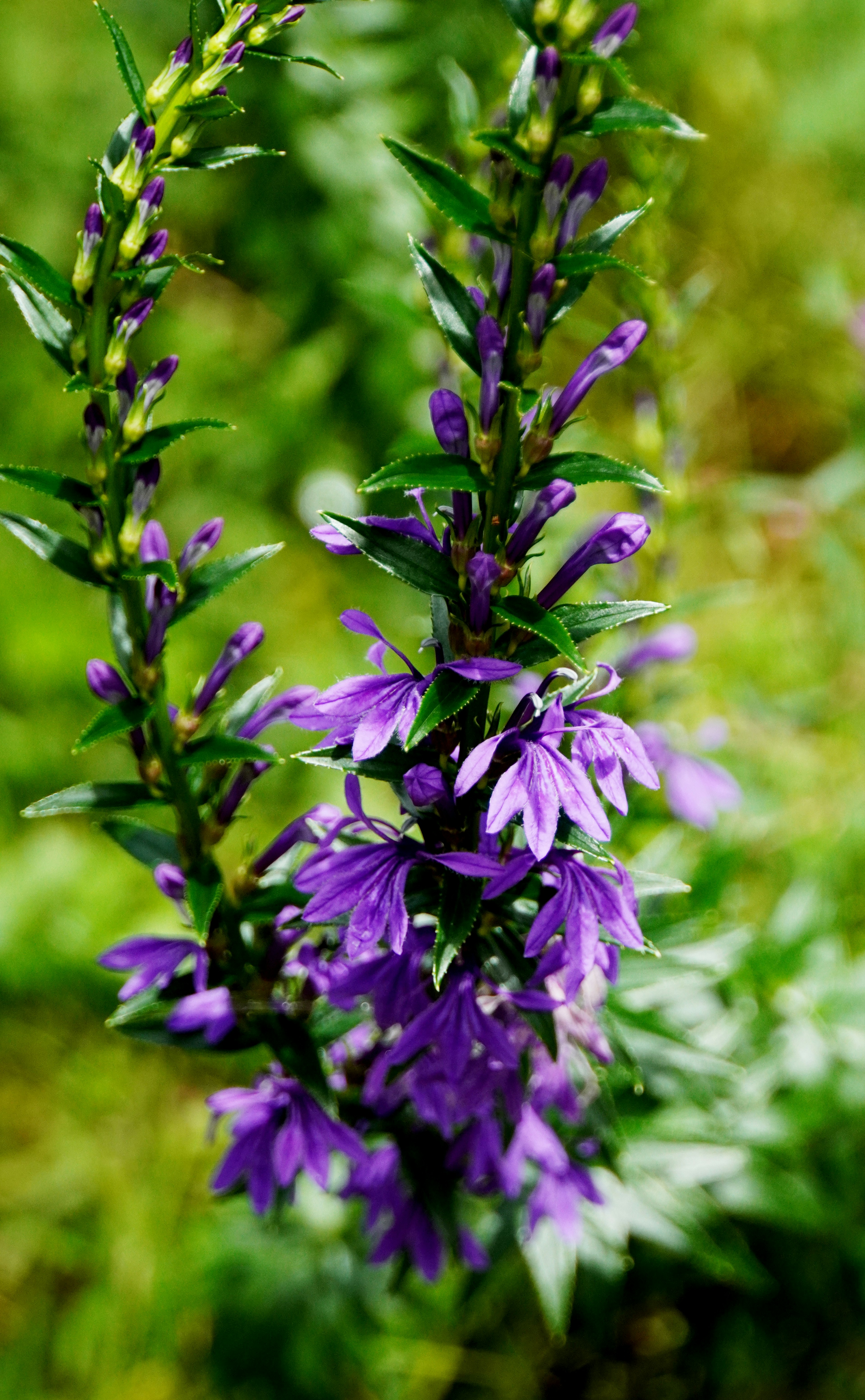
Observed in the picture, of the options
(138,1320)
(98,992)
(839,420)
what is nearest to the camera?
(138,1320)

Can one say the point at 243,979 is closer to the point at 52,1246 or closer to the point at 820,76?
the point at 52,1246

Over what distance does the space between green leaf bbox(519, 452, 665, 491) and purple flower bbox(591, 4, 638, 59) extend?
0.38 m

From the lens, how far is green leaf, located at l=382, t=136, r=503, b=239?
101cm

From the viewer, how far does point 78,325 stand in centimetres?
130

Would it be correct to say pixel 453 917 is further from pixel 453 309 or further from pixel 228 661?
pixel 453 309

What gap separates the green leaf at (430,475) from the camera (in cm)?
102

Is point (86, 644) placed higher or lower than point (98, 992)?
higher

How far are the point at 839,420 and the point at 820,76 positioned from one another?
149cm

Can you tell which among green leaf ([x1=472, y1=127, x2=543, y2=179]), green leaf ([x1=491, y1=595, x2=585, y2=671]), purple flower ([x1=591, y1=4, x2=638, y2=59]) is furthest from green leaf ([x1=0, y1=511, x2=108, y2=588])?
purple flower ([x1=591, y1=4, x2=638, y2=59])

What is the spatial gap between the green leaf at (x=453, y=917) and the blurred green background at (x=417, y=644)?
1.98ft

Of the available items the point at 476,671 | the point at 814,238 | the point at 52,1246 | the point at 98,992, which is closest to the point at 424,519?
the point at 476,671

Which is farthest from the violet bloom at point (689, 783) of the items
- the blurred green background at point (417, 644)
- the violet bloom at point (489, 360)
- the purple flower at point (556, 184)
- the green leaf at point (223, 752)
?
the purple flower at point (556, 184)

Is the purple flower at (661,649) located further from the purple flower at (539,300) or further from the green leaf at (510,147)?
the green leaf at (510,147)

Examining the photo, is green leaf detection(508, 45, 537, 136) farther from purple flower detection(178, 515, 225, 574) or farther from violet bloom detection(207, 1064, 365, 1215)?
violet bloom detection(207, 1064, 365, 1215)
